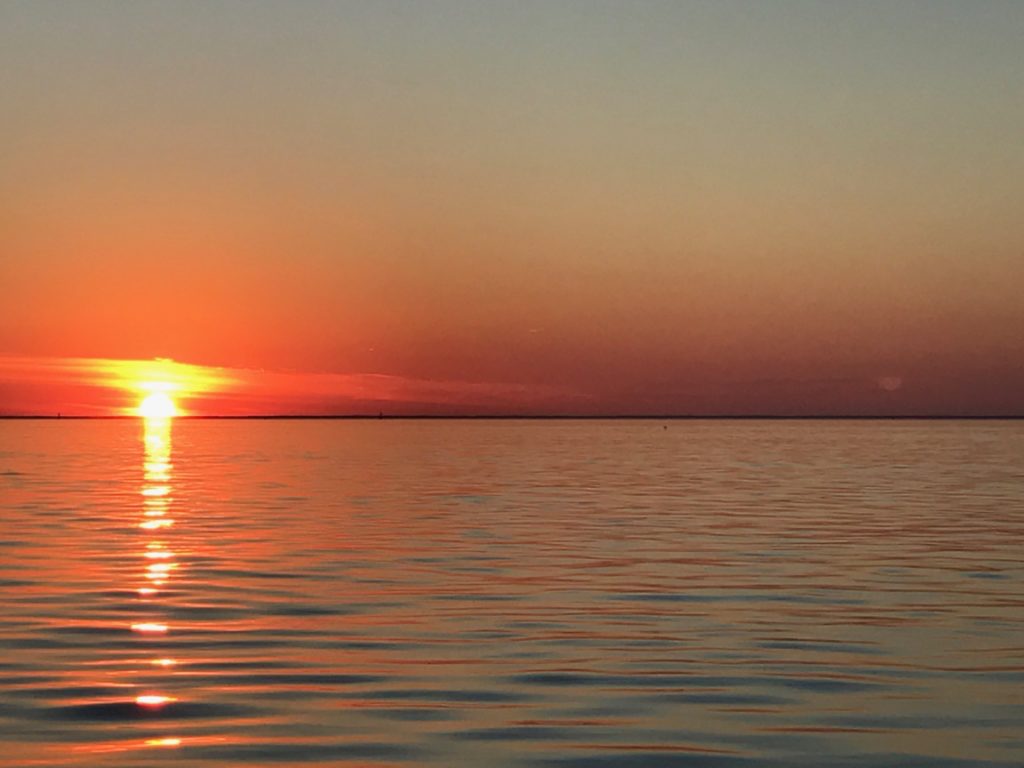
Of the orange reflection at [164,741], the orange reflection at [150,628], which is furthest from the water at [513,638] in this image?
the orange reflection at [150,628]

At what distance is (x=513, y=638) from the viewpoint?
17.6 metres

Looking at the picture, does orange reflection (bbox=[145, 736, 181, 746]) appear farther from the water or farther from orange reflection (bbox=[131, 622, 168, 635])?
orange reflection (bbox=[131, 622, 168, 635])

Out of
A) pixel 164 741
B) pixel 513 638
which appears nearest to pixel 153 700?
pixel 164 741

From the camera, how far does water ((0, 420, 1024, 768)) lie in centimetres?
1221

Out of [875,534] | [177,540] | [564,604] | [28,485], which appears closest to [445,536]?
[177,540]

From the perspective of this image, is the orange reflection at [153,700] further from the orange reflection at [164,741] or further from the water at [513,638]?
the orange reflection at [164,741]

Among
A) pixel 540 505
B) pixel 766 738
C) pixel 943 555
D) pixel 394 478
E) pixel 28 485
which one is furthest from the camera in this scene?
pixel 394 478

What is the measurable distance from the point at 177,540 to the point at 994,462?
6191cm

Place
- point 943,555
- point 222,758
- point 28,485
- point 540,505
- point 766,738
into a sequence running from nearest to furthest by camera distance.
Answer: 1. point 222,758
2. point 766,738
3. point 943,555
4. point 540,505
5. point 28,485

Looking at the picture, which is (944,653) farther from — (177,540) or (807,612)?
(177,540)

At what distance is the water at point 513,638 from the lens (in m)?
12.2

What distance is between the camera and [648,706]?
13.6m

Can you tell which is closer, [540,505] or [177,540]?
[177,540]

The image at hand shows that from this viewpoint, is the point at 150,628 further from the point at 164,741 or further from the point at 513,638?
the point at 164,741
